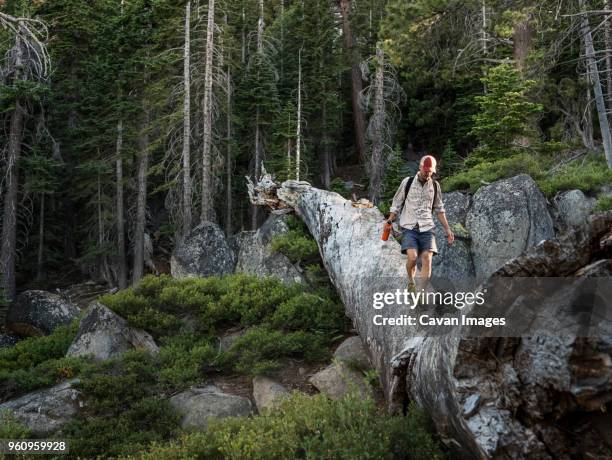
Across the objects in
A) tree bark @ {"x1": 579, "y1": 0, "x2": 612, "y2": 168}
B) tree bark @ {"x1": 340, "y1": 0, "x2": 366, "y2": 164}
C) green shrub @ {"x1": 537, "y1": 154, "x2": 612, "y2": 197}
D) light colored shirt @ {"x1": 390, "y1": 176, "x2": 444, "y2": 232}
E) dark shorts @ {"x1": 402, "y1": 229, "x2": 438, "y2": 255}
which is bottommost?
dark shorts @ {"x1": 402, "y1": 229, "x2": 438, "y2": 255}

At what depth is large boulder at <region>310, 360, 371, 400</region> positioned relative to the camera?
278 inches

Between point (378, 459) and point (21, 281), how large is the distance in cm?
2834

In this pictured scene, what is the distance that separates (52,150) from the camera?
27.4m

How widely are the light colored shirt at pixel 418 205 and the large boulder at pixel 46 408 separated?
5.10 meters

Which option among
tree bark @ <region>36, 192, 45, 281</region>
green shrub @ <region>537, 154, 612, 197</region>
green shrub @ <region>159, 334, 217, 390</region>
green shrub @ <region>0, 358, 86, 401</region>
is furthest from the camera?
tree bark @ <region>36, 192, 45, 281</region>

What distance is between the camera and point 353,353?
7898 mm

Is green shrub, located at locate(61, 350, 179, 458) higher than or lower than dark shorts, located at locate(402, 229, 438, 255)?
lower

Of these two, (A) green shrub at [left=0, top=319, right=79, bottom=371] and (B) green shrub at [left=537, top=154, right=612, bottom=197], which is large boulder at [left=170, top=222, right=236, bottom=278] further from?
(B) green shrub at [left=537, top=154, right=612, bottom=197]

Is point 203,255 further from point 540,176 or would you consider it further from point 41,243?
point 41,243

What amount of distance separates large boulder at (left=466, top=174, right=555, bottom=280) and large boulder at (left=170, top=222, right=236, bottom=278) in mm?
8137

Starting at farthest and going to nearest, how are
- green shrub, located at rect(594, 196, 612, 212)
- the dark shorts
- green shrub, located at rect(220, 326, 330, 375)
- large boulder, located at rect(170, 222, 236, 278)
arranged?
1. large boulder, located at rect(170, 222, 236, 278)
2. green shrub, located at rect(594, 196, 612, 212)
3. green shrub, located at rect(220, 326, 330, 375)
4. the dark shorts

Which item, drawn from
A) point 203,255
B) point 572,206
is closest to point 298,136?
point 203,255

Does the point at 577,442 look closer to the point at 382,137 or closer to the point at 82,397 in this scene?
the point at 82,397

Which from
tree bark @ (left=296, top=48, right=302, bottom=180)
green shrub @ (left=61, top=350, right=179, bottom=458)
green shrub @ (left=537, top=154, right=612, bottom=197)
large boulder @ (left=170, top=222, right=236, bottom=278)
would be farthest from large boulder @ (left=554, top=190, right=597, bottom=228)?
tree bark @ (left=296, top=48, right=302, bottom=180)
